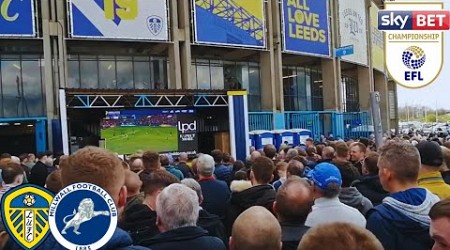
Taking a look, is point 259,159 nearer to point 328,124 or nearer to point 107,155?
point 107,155

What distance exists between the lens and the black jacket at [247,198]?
205 inches

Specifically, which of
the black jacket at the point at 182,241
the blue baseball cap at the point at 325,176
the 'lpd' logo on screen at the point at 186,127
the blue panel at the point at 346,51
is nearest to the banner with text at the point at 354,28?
the blue panel at the point at 346,51

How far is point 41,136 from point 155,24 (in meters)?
8.64

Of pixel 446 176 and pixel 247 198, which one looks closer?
pixel 247 198

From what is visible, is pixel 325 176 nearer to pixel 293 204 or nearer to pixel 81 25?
pixel 293 204

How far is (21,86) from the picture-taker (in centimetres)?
2800

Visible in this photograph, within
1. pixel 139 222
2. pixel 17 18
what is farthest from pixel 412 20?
pixel 17 18

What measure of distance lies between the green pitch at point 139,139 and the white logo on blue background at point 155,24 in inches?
275

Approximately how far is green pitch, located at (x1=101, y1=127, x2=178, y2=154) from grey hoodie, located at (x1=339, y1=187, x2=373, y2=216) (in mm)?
18274

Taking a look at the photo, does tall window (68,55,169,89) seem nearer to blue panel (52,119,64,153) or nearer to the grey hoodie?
blue panel (52,119,64,153)

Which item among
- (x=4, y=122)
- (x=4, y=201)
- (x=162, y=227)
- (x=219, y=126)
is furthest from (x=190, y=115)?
(x=4, y=201)

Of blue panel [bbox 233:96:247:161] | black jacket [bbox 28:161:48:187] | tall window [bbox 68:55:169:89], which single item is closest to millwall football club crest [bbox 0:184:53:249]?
black jacket [bbox 28:161:48:187]

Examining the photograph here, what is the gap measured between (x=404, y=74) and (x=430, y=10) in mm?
1083

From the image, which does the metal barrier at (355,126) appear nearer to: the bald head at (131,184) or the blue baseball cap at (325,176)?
the bald head at (131,184)
